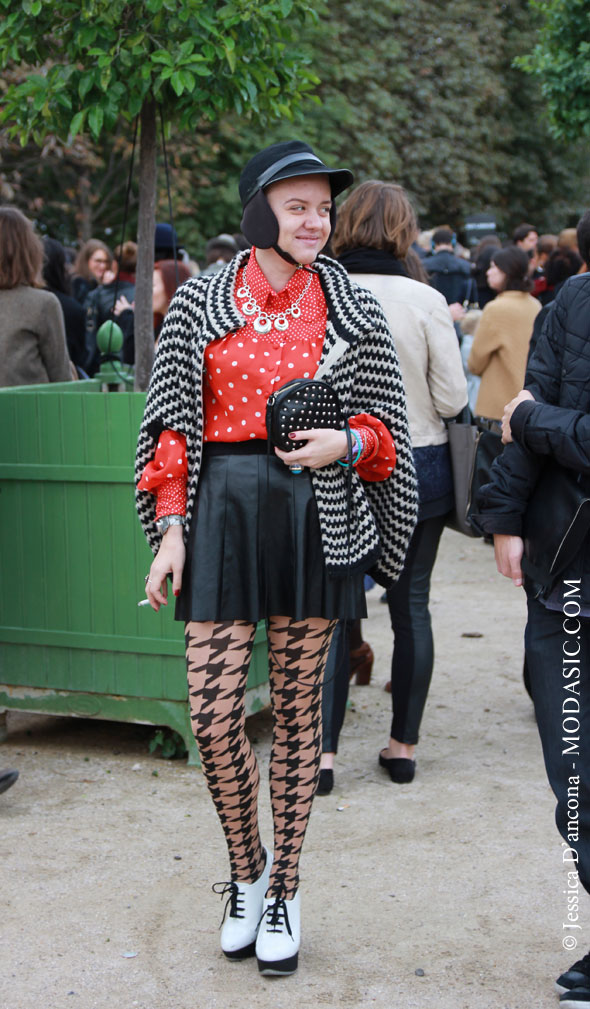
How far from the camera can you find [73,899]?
3676 millimetres

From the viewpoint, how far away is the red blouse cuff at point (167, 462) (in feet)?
10.0

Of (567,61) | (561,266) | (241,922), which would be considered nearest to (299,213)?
(241,922)

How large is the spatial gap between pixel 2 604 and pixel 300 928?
212 centimetres

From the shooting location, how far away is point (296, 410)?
2.93 metres

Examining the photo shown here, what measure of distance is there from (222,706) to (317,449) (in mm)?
664

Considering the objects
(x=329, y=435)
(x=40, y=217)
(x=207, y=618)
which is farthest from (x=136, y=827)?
(x=40, y=217)

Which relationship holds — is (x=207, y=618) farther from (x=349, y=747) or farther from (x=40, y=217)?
(x=40, y=217)

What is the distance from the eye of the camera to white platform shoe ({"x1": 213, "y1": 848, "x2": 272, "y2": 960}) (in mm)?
3258

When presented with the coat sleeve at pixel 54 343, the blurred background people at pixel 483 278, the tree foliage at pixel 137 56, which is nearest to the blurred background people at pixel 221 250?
the coat sleeve at pixel 54 343

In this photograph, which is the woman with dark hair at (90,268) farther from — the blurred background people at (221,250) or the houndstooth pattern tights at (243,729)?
the houndstooth pattern tights at (243,729)

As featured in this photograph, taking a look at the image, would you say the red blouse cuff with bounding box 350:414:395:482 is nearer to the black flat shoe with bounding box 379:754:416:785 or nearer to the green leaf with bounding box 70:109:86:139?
the black flat shoe with bounding box 379:754:416:785

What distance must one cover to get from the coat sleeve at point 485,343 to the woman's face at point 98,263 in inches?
138

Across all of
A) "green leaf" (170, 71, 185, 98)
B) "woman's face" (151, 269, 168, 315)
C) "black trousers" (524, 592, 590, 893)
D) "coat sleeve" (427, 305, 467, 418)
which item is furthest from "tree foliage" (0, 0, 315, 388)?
"black trousers" (524, 592, 590, 893)

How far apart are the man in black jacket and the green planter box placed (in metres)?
1.92
